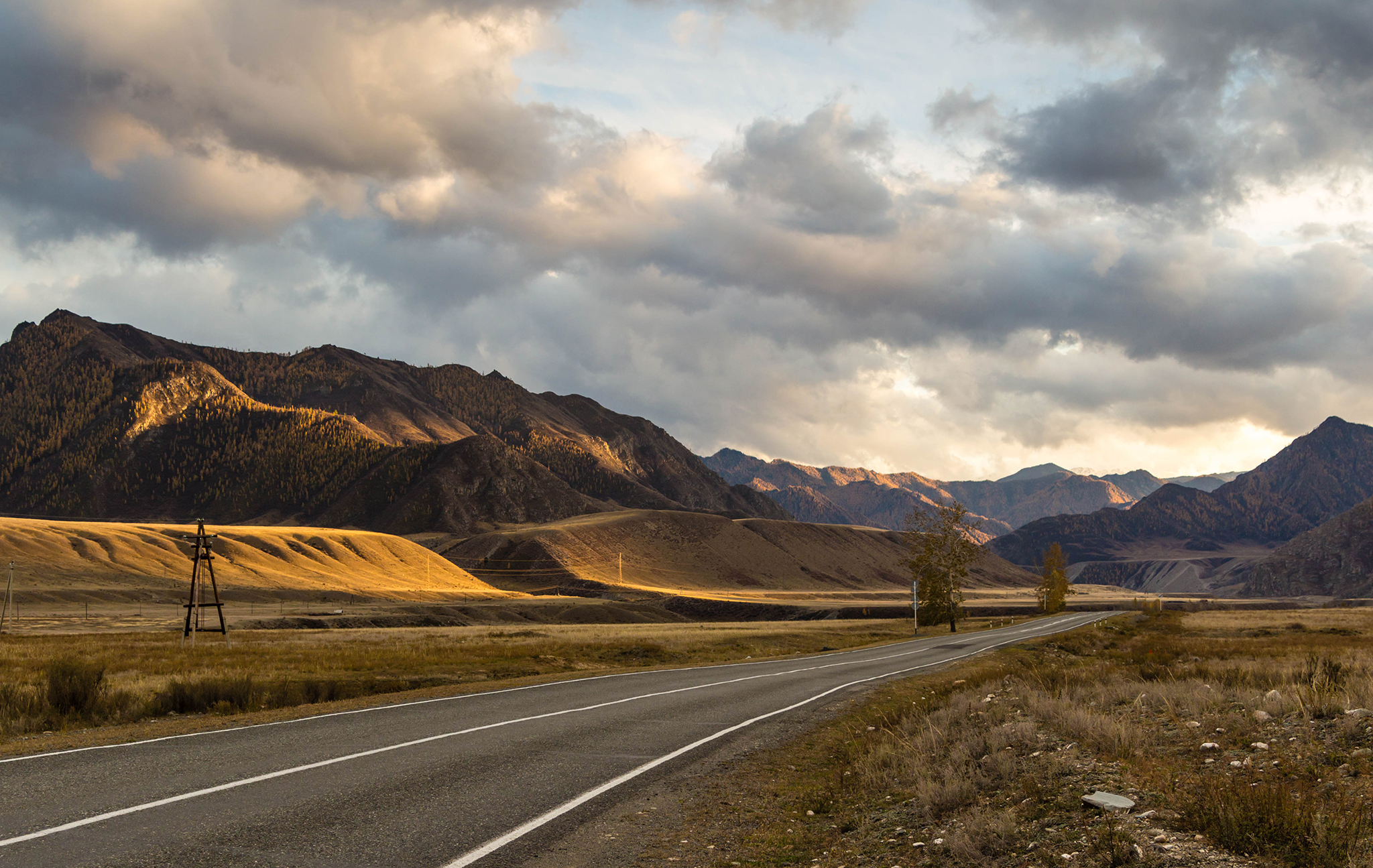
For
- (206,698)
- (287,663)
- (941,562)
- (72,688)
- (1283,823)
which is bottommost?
(287,663)

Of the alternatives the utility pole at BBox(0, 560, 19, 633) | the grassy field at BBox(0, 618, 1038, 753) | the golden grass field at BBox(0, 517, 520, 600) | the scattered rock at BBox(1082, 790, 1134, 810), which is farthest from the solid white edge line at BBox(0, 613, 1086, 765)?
the golden grass field at BBox(0, 517, 520, 600)

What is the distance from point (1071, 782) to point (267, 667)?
27.4 meters

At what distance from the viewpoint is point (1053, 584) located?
106 m

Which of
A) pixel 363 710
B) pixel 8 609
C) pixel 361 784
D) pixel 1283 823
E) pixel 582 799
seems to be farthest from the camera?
pixel 8 609

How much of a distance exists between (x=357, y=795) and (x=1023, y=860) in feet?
22.8

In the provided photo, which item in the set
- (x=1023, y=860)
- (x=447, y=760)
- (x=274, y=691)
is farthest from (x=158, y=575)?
(x=1023, y=860)

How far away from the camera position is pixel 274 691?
20625 mm

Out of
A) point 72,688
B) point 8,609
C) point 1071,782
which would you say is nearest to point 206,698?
point 72,688

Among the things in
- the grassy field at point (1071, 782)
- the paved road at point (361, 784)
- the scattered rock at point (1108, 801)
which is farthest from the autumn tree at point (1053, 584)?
the scattered rock at point (1108, 801)

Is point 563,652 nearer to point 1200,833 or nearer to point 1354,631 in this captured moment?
point 1200,833

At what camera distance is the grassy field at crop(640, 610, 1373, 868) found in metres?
6.46

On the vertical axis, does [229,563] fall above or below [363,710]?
below

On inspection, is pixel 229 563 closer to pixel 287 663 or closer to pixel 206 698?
pixel 287 663

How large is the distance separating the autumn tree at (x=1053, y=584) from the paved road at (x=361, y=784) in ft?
325
